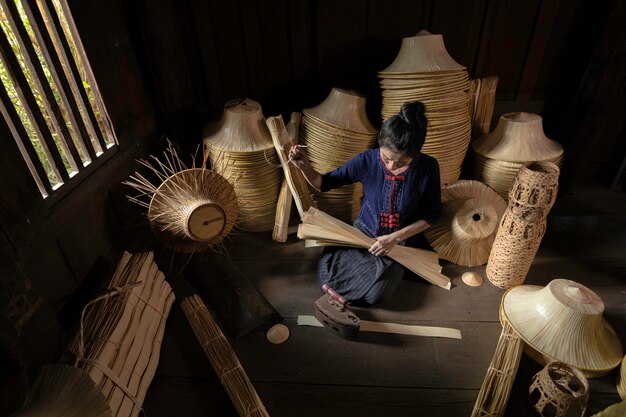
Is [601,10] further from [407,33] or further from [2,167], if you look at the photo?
[2,167]

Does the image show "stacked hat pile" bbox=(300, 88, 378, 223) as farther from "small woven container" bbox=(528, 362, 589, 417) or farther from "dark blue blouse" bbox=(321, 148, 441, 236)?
"small woven container" bbox=(528, 362, 589, 417)

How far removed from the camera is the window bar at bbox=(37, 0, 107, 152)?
69.3 inches

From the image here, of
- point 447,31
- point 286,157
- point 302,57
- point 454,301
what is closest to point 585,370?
point 454,301

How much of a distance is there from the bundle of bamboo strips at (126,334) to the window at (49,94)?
57 cm

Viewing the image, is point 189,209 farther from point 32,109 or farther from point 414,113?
point 414,113

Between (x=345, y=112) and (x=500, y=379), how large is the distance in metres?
1.76

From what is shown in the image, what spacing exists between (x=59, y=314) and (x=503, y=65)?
3.25 metres

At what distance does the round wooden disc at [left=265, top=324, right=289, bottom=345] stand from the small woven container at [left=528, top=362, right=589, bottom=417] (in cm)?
119

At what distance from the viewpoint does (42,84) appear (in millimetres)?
1720

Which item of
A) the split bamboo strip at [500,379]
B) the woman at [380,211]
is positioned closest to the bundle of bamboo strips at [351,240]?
the woman at [380,211]

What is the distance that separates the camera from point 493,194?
96.0 inches

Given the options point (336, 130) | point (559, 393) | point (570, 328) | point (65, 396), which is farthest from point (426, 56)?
point (65, 396)

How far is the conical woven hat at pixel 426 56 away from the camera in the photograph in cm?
229

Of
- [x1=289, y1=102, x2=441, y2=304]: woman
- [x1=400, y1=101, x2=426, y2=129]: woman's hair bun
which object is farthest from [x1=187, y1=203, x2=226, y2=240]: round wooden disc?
[x1=400, y1=101, x2=426, y2=129]: woman's hair bun
